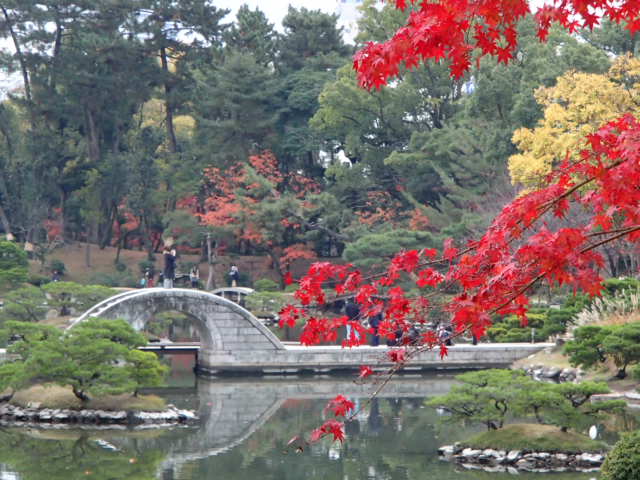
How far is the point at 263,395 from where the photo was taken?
2183cm

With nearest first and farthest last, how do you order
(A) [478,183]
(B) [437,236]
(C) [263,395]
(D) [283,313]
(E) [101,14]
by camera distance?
1. (D) [283,313]
2. (C) [263,395]
3. (B) [437,236]
4. (A) [478,183]
5. (E) [101,14]

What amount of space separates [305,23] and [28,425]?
28.3 metres

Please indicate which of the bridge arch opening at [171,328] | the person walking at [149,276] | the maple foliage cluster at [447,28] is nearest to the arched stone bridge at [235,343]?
the bridge arch opening at [171,328]

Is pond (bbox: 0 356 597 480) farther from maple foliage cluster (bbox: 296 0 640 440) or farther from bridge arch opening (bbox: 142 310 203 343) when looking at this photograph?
maple foliage cluster (bbox: 296 0 640 440)

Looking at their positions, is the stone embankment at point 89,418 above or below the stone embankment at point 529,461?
above

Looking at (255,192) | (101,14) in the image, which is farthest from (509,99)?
(101,14)

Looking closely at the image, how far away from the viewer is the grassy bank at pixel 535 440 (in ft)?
47.7

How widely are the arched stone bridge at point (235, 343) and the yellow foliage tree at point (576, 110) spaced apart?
622 cm

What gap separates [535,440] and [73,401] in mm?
8200

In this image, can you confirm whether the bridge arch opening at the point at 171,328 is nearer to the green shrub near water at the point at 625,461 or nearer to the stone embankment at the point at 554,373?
the stone embankment at the point at 554,373

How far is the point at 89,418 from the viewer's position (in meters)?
18.0

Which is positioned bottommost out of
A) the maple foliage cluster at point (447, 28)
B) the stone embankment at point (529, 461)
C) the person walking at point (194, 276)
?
the stone embankment at point (529, 461)

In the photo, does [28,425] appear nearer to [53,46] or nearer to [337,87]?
[337,87]

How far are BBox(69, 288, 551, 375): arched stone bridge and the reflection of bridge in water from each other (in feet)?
1.79
